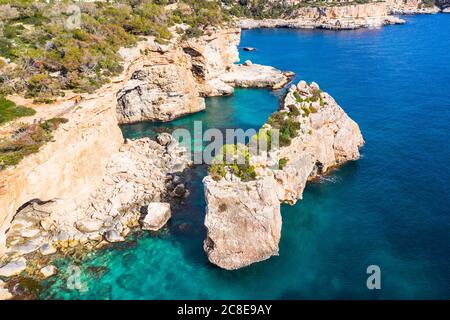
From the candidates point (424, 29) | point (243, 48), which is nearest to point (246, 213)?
point (243, 48)

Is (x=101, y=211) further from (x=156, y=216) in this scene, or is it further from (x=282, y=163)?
(x=282, y=163)

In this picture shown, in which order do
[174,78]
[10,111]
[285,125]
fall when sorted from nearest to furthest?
[10,111], [285,125], [174,78]

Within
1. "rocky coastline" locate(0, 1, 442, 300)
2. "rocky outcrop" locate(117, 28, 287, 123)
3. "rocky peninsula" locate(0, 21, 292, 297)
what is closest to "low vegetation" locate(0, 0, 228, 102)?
"rocky peninsula" locate(0, 21, 292, 297)

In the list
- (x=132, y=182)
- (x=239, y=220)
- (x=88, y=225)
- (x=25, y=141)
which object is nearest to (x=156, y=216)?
(x=88, y=225)

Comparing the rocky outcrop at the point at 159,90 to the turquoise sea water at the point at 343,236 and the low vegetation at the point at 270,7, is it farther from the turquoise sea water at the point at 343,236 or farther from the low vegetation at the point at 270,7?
the low vegetation at the point at 270,7

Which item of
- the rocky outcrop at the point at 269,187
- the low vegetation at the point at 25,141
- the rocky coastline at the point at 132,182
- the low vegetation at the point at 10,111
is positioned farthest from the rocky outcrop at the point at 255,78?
the low vegetation at the point at 25,141

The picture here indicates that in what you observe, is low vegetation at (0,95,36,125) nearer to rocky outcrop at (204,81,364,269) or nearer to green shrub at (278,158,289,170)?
rocky outcrop at (204,81,364,269)

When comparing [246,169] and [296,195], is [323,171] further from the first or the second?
[246,169]
